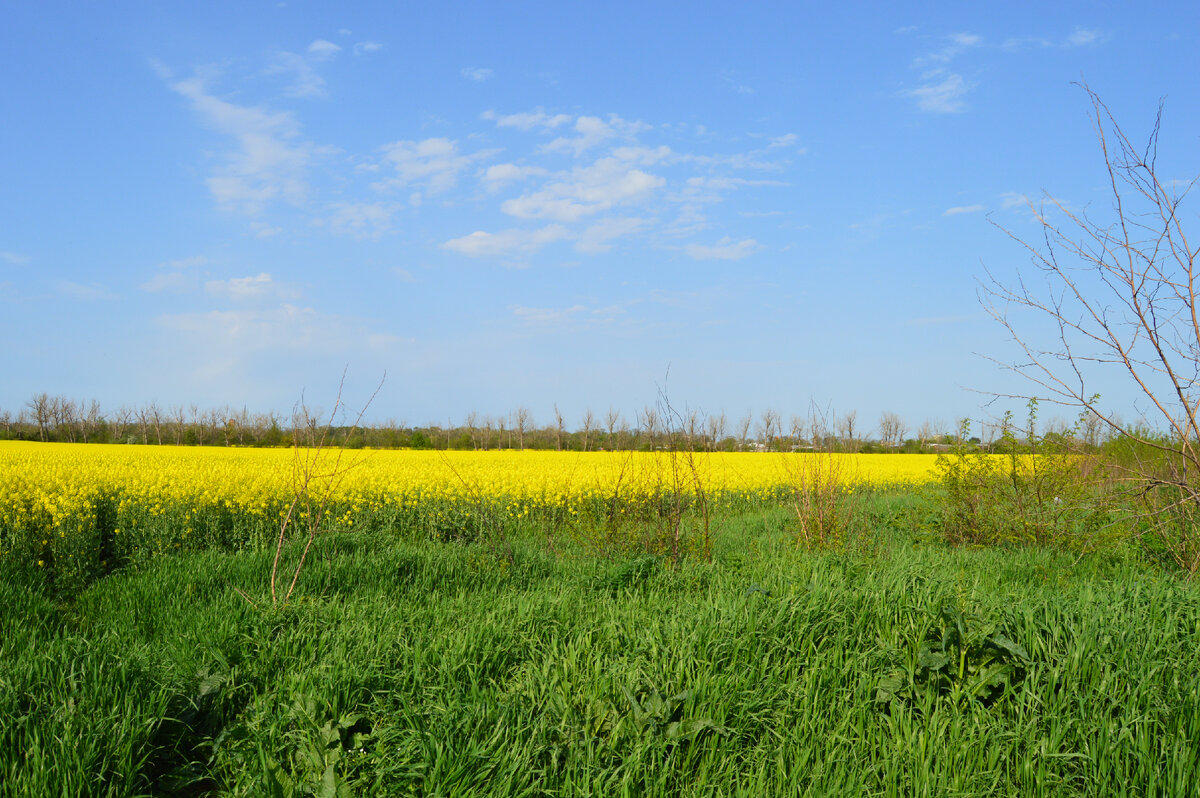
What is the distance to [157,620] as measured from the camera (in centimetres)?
513

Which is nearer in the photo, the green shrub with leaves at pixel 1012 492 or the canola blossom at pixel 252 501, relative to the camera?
the green shrub with leaves at pixel 1012 492

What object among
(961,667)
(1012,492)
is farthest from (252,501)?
(1012,492)

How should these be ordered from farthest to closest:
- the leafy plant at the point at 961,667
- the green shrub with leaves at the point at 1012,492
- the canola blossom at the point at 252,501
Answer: the canola blossom at the point at 252,501 → the green shrub with leaves at the point at 1012,492 → the leafy plant at the point at 961,667

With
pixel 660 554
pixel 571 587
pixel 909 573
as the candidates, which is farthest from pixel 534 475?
pixel 909 573

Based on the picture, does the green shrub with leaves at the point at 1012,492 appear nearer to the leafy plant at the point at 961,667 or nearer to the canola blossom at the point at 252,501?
the canola blossom at the point at 252,501

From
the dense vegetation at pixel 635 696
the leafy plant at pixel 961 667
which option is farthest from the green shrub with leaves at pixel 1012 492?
the leafy plant at pixel 961 667

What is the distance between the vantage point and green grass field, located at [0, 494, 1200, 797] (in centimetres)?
308

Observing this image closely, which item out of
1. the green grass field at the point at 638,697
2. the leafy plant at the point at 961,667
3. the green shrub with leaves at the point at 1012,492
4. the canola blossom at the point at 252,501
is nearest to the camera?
the green grass field at the point at 638,697

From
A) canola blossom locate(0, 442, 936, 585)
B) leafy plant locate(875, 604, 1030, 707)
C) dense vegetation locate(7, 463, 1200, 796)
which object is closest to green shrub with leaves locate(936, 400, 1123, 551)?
canola blossom locate(0, 442, 936, 585)

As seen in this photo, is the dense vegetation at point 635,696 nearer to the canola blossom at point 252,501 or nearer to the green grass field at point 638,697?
the green grass field at point 638,697

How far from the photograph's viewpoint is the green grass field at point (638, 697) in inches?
121

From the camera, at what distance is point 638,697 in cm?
356

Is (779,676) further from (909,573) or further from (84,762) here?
(84,762)

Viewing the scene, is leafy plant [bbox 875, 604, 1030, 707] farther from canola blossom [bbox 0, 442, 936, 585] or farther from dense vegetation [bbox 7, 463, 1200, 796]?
canola blossom [bbox 0, 442, 936, 585]
